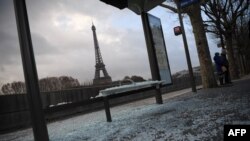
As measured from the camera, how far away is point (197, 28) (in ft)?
50.5

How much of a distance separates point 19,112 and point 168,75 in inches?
245

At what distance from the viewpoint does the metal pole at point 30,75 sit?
5406mm

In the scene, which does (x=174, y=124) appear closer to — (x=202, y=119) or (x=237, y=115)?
(x=202, y=119)

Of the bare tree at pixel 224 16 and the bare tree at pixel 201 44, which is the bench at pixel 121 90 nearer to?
the bare tree at pixel 201 44

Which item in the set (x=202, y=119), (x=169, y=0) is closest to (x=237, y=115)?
(x=202, y=119)

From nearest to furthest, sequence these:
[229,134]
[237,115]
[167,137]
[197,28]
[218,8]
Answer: [229,134], [167,137], [237,115], [197,28], [218,8]

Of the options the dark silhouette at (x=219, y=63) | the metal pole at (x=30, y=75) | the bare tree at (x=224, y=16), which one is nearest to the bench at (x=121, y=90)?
the metal pole at (x=30, y=75)

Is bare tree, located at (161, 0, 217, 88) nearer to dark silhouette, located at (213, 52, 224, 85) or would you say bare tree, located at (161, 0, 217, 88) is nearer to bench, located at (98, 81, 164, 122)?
dark silhouette, located at (213, 52, 224, 85)

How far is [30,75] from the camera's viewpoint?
5.44 meters

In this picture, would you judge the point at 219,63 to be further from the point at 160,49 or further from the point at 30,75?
the point at 30,75

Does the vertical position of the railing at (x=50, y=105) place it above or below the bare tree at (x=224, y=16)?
below

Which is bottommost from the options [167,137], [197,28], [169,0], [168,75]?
[167,137]

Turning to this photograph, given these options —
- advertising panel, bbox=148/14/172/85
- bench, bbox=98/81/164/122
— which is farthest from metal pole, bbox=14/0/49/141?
advertising panel, bbox=148/14/172/85

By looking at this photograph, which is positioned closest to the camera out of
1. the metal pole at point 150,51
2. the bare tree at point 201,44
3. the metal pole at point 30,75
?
the metal pole at point 30,75
